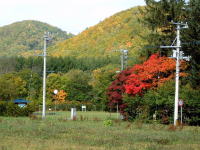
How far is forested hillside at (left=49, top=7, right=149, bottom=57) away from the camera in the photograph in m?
132

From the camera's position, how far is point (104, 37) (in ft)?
468

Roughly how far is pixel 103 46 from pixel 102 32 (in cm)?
1240

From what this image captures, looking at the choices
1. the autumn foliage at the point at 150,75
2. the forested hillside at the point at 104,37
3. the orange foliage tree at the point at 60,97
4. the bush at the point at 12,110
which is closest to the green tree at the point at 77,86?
the orange foliage tree at the point at 60,97

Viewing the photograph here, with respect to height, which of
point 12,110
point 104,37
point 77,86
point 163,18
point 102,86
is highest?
point 104,37

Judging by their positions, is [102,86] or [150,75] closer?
[150,75]

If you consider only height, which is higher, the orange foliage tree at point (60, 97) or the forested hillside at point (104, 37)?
the forested hillside at point (104, 37)

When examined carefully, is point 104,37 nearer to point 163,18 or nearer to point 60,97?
point 60,97

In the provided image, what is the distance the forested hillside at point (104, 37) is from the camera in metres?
132

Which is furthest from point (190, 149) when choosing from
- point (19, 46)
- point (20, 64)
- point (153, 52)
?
point (19, 46)

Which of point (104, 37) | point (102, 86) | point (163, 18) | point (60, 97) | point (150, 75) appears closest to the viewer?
point (150, 75)

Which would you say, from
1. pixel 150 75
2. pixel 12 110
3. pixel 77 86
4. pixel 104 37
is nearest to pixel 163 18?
pixel 150 75

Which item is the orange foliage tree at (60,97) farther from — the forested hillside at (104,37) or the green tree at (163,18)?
the green tree at (163,18)

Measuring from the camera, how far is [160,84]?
3694cm

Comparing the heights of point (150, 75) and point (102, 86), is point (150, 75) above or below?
below
